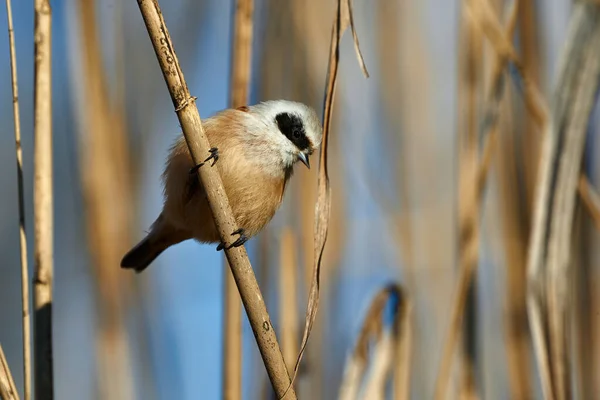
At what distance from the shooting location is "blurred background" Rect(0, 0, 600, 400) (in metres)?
2.19

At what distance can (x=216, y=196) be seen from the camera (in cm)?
131

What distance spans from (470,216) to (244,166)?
691 mm

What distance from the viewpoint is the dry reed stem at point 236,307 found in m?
1.78

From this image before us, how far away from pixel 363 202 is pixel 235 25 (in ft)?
3.10

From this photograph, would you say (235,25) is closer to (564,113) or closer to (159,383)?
(564,113)

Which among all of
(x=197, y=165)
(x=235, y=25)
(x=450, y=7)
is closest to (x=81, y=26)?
(x=235, y=25)

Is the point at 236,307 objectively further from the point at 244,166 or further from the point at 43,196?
the point at 43,196

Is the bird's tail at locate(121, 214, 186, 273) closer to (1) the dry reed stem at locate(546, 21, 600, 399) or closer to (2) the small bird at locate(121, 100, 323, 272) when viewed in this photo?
(2) the small bird at locate(121, 100, 323, 272)

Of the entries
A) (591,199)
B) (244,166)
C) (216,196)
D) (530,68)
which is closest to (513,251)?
(591,199)

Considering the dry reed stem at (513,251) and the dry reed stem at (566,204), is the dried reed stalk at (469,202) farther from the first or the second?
the dry reed stem at (566,204)

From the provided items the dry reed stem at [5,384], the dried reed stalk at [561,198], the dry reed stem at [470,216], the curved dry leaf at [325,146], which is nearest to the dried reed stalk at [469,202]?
the dry reed stem at [470,216]

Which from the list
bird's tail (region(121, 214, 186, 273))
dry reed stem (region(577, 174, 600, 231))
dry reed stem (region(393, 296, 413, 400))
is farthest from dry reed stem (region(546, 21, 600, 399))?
bird's tail (region(121, 214, 186, 273))

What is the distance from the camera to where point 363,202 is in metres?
2.53

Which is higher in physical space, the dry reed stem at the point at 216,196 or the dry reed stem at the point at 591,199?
the dry reed stem at the point at 216,196
